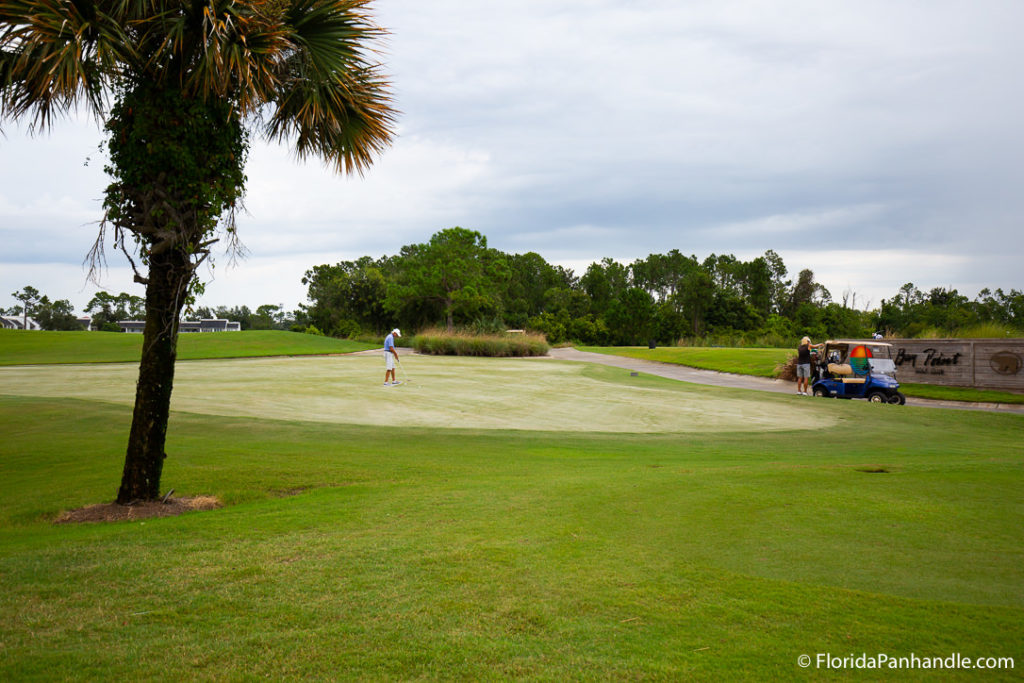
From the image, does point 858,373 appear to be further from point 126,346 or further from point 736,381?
point 126,346

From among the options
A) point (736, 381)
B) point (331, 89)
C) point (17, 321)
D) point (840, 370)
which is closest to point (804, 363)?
point (840, 370)

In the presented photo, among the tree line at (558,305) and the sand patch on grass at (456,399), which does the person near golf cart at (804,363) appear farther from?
the tree line at (558,305)

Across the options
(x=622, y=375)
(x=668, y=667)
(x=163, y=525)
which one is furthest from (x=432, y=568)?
(x=622, y=375)

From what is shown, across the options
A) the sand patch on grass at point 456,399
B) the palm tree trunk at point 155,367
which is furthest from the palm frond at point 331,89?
the sand patch on grass at point 456,399

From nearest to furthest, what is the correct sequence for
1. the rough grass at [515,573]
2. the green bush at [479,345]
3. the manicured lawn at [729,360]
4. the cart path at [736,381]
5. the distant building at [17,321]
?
the rough grass at [515,573], the cart path at [736,381], the manicured lawn at [729,360], the green bush at [479,345], the distant building at [17,321]

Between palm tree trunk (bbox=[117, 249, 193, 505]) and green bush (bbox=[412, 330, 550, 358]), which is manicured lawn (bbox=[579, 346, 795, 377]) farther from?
palm tree trunk (bbox=[117, 249, 193, 505])

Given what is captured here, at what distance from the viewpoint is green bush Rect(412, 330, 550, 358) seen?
45.8m

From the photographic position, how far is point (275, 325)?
136 meters

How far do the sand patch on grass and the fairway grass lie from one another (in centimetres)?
614

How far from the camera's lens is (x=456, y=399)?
20562 mm

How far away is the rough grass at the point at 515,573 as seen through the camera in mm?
3393

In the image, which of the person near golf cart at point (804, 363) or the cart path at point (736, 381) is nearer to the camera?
the cart path at point (736, 381)

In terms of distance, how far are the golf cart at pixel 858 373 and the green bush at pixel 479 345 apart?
81.0 ft

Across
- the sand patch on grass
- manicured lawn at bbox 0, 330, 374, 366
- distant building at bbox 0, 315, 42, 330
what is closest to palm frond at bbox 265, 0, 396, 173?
the sand patch on grass
